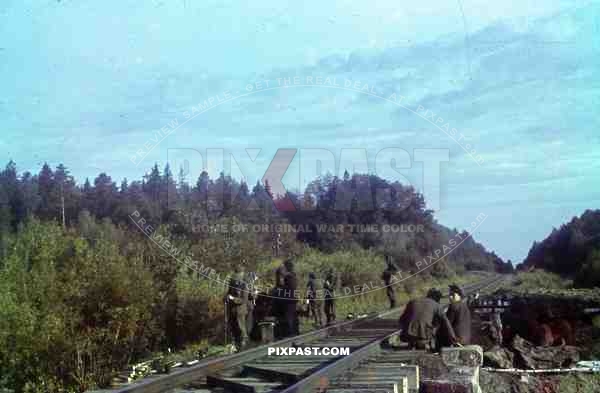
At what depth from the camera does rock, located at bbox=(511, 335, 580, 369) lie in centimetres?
953

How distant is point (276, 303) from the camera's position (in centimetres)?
1366

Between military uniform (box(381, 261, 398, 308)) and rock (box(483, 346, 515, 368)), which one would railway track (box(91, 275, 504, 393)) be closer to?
rock (box(483, 346, 515, 368))

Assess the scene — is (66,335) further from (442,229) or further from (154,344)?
(442,229)

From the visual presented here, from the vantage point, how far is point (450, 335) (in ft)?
28.3

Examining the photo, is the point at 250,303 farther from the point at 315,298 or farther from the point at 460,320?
the point at 460,320

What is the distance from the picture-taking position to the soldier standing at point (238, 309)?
11.6 m

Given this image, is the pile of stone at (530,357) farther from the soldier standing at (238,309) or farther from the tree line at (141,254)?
the tree line at (141,254)

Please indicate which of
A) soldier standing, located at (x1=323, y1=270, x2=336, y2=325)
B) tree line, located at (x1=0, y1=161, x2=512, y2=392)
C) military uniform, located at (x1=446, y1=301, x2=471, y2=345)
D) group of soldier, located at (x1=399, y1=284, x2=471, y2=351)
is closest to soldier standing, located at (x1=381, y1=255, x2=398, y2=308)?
tree line, located at (x1=0, y1=161, x2=512, y2=392)

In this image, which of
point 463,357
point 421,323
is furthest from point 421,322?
point 463,357

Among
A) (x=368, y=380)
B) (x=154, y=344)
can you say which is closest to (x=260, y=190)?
(x=154, y=344)

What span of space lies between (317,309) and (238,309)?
14.0ft

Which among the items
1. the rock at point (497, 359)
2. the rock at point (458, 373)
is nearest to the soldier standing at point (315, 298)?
the rock at point (497, 359)

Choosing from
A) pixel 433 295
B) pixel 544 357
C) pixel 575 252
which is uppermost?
pixel 575 252

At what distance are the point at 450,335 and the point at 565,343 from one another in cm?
388
